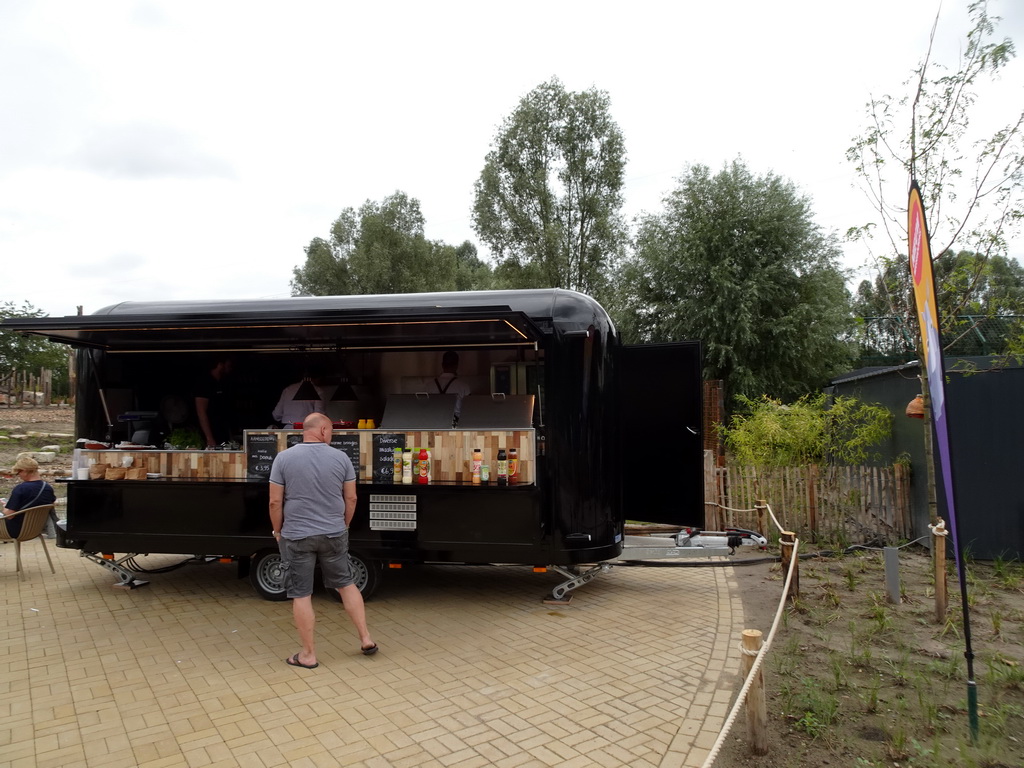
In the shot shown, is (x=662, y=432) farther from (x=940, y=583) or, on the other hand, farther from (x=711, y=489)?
(x=711, y=489)

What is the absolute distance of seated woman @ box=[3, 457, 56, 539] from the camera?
24.5 feet

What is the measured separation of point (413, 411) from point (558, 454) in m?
1.74

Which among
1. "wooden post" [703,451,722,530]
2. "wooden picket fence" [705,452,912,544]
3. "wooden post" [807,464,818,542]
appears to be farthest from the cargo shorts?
"wooden post" [807,464,818,542]

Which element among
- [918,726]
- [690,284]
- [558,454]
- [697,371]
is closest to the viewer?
Result: [918,726]

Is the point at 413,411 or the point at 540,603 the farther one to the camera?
the point at 413,411

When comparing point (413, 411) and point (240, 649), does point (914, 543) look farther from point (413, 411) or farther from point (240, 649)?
point (240, 649)

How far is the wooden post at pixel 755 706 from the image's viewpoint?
3576 mm

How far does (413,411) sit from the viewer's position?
7211 millimetres

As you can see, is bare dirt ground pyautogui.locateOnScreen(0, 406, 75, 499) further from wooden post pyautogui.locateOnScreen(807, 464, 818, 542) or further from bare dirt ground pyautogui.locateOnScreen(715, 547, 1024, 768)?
bare dirt ground pyautogui.locateOnScreen(715, 547, 1024, 768)

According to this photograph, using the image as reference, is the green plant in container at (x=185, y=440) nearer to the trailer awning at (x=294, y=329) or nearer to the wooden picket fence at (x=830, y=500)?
the trailer awning at (x=294, y=329)

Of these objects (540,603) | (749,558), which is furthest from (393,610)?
(749,558)

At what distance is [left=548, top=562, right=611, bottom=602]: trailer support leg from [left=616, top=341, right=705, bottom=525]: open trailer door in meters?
0.79

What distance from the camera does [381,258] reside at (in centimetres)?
3472

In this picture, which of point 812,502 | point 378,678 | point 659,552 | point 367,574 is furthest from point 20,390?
point 812,502
